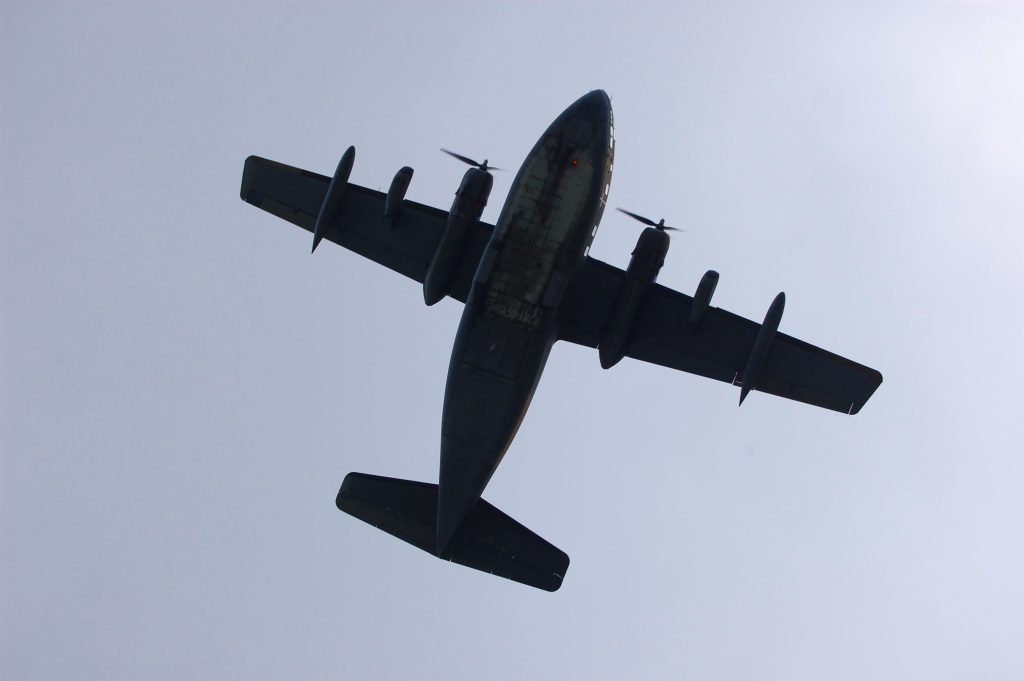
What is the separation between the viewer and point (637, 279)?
76.9 ft

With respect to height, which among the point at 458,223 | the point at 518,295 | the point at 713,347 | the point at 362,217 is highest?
the point at 458,223

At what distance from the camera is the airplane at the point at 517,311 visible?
22094 mm

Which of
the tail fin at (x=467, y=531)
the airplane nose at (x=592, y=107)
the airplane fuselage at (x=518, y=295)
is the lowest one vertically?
the tail fin at (x=467, y=531)

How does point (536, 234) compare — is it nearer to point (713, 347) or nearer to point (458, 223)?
point (458, 223)

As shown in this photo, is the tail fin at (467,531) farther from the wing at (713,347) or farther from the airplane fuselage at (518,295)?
the wing at (713,347)

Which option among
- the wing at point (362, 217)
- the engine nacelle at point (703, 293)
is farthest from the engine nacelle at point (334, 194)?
the engine nacelle at point (703, 293)

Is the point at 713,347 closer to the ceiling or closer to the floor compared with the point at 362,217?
closer to the ceiling

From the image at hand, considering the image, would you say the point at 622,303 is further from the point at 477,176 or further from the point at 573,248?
the point at 477,176

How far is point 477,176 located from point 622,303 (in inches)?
228

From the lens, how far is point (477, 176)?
77.5ft

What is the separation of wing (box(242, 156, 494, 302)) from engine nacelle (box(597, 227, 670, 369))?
242 inches

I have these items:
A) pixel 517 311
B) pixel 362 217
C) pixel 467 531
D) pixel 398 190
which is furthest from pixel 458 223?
pixel 467 531

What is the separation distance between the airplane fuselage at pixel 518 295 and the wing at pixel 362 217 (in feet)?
11.8

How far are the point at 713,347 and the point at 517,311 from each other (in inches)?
266
